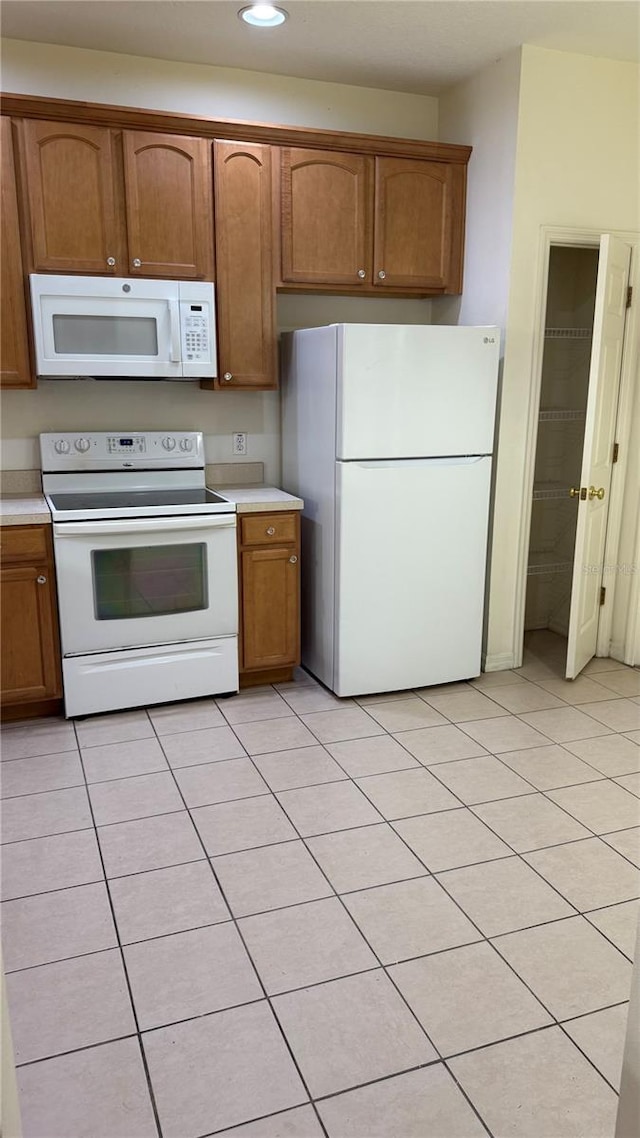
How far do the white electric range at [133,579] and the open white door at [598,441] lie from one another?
1.50m

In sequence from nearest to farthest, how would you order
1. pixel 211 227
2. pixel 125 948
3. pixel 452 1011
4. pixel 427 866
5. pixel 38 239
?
pixel 452 1011 < pixel 125 948 < pixel 427 866 < pixel 38 239 < pixel 211 227

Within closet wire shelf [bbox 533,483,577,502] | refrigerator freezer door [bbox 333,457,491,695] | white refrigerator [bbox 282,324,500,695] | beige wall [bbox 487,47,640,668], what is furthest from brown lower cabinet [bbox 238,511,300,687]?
closet wire shelf [bbox 533,483,577,502]

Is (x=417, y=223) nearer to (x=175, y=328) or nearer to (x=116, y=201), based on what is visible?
(x=175, y=328)

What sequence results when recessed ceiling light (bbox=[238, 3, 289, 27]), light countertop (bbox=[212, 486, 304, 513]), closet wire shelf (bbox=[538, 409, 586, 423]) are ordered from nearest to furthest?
recessed ceiling light (bbox=[238, 3, 289, 27]) → light countertop (bbox=[212, 486, 304, 513]) → closet wire shelf (bbox=[538, 409, 586, 423])

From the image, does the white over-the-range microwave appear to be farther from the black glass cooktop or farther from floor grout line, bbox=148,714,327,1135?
floor grout line, bbox=148,714,327,1135

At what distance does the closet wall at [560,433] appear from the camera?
421cm

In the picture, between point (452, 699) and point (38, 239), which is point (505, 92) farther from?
point (452, 699)

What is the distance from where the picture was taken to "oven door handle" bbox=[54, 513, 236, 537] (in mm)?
3086

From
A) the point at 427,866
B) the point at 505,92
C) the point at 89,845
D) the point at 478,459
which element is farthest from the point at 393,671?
the point at 505,92

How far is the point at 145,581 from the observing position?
3.29 m

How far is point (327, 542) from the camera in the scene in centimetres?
348

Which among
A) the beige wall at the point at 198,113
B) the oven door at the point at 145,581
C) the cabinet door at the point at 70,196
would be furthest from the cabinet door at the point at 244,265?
the oven door at the point at 145,581

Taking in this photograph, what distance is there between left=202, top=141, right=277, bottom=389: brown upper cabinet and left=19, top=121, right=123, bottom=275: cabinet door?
1.45 ft

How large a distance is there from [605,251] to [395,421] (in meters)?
1.08
